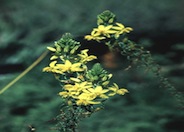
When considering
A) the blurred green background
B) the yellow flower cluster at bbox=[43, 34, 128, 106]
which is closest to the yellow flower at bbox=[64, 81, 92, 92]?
the yellow flower cluster at bbox=[43, 34, 128, 106]

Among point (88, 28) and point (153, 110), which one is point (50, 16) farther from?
point (153, 110)

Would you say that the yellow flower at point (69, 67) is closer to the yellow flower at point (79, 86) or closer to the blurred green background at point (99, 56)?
the yellow flower at point (79, 86)

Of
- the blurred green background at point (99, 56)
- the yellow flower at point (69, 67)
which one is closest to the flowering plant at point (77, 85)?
the yellow flower at point (69, 67)

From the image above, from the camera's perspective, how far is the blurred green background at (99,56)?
3041 mm

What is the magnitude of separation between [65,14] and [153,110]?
1.40 meters

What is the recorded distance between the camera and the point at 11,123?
10.0 feet

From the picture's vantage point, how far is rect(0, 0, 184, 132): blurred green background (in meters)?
3.04

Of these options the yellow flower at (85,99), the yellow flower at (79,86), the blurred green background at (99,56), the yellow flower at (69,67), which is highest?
the blurred green background at (99,56)

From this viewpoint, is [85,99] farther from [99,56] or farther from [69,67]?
[99,56]

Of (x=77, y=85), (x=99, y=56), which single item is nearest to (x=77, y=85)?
(x=77, y=85)

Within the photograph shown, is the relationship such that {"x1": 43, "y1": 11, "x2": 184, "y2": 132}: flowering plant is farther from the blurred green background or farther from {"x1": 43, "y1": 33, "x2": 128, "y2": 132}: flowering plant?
the blurred green background

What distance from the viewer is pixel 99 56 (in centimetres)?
386

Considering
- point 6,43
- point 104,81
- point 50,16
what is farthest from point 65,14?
point 104,81

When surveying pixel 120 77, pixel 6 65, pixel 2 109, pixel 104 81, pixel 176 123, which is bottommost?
pixel 104 81
